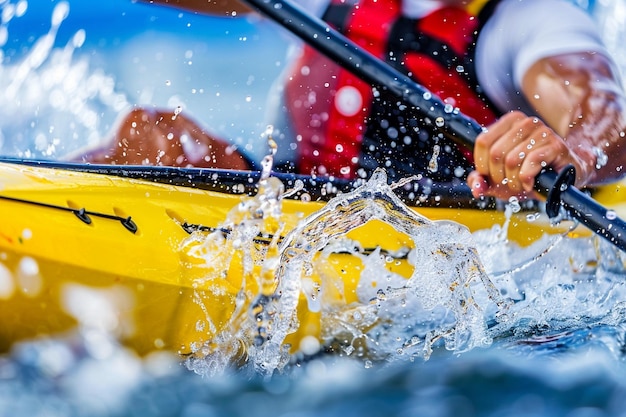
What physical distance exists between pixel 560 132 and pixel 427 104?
22 centimetres

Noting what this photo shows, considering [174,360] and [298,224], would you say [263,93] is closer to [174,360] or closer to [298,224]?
[298,224]

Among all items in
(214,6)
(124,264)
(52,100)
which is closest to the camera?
(124,264)

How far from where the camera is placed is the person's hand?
111 centimetres

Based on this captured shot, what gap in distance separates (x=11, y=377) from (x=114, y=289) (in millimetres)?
171

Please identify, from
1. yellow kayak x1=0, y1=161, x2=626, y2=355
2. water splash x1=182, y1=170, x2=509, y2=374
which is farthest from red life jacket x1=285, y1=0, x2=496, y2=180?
yellow kayak x1=0, y1=161, x2=626, y2=355

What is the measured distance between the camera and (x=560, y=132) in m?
1.19

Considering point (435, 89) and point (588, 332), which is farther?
point (435, 89)

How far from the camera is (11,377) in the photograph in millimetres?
983

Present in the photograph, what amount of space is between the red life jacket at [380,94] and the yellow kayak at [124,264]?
26cm

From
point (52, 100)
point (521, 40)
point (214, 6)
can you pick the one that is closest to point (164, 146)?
point (52, 100)

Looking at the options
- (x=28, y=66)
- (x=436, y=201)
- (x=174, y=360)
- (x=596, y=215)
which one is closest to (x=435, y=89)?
(x=436, y=201)

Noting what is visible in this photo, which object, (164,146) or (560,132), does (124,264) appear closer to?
(164,146)

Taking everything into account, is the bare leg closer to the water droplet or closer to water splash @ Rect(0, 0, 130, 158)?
water splash @ Rect(0, 0, 130, 158)

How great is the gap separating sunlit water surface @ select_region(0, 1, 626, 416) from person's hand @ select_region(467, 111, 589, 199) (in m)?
0.05
